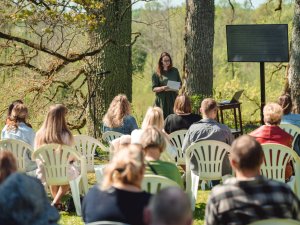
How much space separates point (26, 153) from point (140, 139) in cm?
236

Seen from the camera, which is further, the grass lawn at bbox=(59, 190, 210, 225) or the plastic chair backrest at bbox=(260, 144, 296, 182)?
the grass lawn at bbox=(59, 190, 210, 225)

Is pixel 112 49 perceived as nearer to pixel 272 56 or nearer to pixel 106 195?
pixel 272 56

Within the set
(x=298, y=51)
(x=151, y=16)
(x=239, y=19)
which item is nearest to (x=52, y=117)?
(x=298, y=51)

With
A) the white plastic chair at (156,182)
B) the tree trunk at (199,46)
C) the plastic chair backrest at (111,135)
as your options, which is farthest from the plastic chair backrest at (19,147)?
the tree trunk at (199,46)

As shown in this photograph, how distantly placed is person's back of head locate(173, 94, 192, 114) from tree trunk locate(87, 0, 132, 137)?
520cm

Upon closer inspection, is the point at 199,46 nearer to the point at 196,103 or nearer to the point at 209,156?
the point at 196,103

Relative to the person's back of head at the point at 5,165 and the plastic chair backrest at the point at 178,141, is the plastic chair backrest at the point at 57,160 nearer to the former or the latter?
the plastic chair backrest at the point at 178,141

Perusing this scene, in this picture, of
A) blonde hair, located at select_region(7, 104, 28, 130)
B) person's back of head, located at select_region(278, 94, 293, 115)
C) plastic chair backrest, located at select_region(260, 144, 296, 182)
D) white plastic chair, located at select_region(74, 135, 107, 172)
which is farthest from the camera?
person's back of head, located at select_region(278, 94, 293, 115)

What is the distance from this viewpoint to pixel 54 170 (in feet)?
A: 24.4

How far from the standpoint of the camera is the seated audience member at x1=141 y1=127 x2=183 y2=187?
18.7ft


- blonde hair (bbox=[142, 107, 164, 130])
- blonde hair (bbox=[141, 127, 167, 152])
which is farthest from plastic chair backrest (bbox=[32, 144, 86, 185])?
blonde hair (bbox=[141, 127, 167, 152])

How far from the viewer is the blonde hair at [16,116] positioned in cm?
798

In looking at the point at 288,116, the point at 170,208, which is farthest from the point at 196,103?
the point at 170,208

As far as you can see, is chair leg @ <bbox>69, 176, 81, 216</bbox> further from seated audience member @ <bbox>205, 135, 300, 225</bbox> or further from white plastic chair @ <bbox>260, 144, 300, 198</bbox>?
seated audience member @ <bbox>205, 135, 300, 225</bbox>
